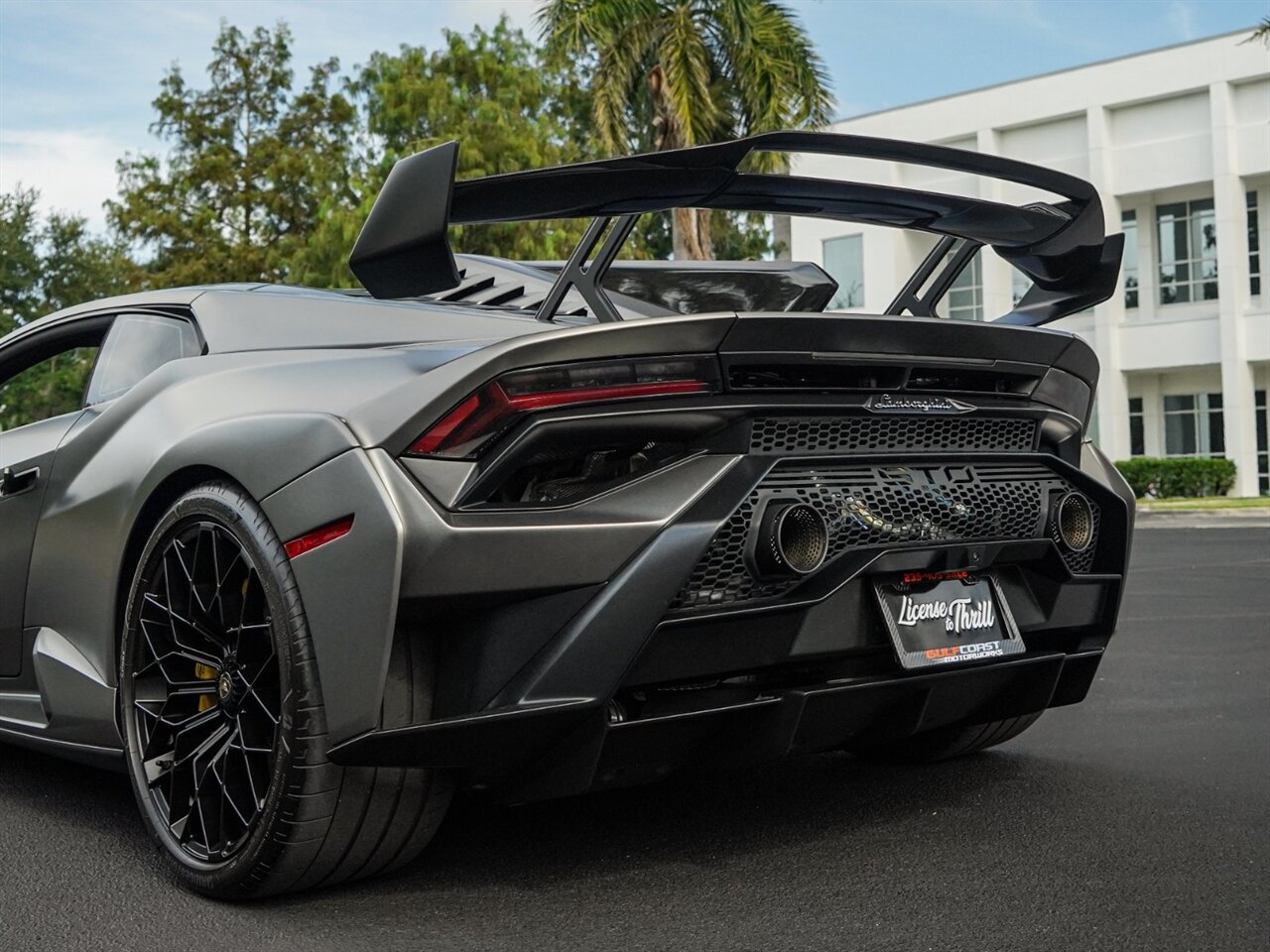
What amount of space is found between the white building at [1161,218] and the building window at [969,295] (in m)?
0.06

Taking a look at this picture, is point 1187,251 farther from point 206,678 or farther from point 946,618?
point 206,678

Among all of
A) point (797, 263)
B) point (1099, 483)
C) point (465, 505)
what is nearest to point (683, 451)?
point (465, 505)

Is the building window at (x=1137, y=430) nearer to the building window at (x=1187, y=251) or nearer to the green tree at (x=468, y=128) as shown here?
the building window at (x=1187, y=251)

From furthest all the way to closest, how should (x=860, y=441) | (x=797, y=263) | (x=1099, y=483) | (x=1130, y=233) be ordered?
(x=1130, y=233) < (x=797, y=263) < (x=1099, y=483) < (x=860, y=441)

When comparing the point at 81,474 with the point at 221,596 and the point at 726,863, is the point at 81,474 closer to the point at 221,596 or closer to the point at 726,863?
Result: the point at 221,596

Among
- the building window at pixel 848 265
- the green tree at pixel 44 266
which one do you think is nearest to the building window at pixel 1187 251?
the building window at pixel 848 265

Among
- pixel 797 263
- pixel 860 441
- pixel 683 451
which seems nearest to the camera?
pixel 683 451

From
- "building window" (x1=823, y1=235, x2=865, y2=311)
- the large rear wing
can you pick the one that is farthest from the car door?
"building window" (x1=823, y1=235, x2=865, y2=311)

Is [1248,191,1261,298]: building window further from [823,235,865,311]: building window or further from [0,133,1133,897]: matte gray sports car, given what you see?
[0,133,1133,897]: matte gray sports car

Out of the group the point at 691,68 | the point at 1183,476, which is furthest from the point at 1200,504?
the point at 691,68

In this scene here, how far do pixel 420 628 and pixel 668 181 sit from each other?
1.03 meters

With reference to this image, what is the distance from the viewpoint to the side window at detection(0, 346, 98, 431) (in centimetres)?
418

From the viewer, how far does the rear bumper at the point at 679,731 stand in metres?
2.73

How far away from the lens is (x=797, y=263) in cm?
432
